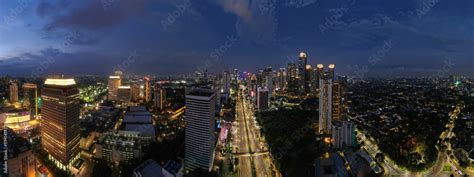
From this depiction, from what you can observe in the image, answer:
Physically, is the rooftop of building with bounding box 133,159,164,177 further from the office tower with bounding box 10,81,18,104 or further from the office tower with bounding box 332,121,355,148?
the office tower with bounding box 10,81,18,104

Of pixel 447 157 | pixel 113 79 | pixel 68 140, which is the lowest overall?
pixel 447 157

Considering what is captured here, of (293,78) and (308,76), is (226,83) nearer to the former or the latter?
(293,78)

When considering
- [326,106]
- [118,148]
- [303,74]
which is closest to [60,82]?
[118,148]

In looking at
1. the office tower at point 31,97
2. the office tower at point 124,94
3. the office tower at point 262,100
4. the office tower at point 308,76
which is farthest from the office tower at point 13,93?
the office tower at point 308,76

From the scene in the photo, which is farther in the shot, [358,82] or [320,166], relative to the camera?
[358,82]

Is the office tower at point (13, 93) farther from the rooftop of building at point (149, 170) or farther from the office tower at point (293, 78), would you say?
the office tower at point (293, 78)

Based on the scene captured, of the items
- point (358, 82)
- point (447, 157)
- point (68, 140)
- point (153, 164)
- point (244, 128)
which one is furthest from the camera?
point (358, 82)

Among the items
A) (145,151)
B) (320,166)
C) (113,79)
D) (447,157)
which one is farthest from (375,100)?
(113,79)

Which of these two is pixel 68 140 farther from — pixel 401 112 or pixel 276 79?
pixel 276 79
